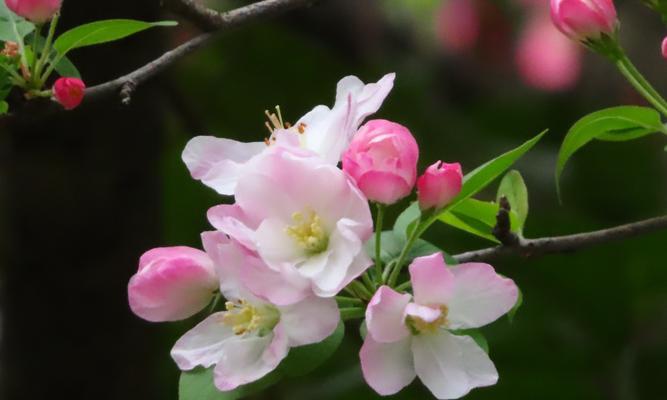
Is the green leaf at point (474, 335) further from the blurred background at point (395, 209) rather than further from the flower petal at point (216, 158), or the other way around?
the blurred background at point (395, 209)

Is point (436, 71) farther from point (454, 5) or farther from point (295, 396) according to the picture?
point (295, 396)

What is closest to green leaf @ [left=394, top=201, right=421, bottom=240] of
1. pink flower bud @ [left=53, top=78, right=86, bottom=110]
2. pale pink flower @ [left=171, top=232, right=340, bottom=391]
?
pale pink flower @ [left=171, top=232, right=340, bottom=391]

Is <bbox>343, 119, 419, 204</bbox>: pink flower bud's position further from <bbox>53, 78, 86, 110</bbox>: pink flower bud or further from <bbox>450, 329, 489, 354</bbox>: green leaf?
<bbox>53, 78, 86, 110</bbox>: pink flower bud

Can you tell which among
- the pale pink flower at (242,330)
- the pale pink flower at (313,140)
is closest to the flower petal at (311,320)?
the pale pink flower at (242,330)

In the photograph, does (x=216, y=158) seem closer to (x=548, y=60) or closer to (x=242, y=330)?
(x=242, y=330)

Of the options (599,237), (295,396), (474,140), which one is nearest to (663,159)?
(474,140)

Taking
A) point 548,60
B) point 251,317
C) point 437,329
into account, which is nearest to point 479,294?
point 437,329

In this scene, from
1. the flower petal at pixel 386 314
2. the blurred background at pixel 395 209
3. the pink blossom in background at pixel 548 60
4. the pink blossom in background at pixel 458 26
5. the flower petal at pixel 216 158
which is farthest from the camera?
the pink blossom in background at pixel 458 26
